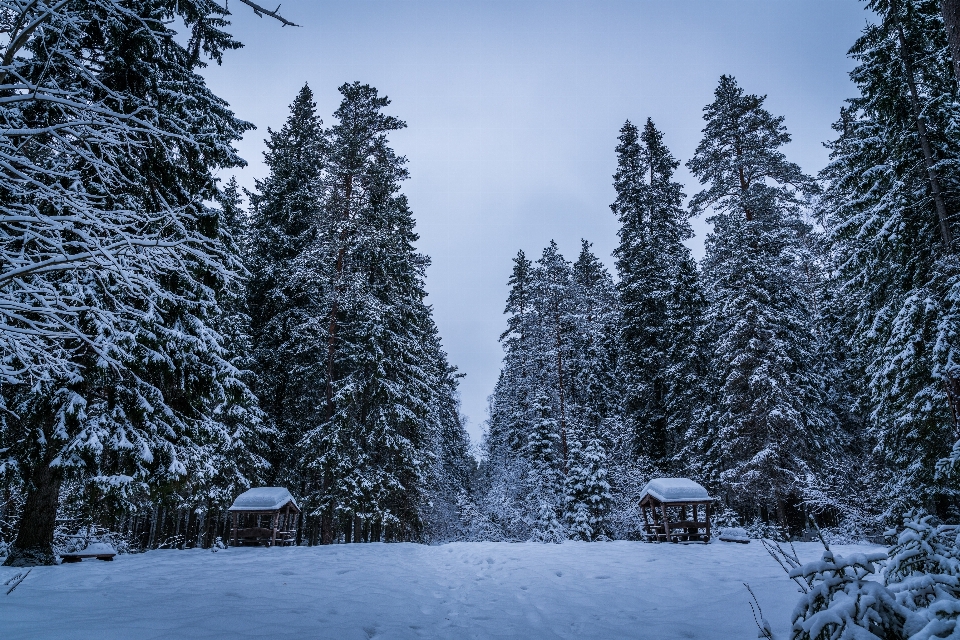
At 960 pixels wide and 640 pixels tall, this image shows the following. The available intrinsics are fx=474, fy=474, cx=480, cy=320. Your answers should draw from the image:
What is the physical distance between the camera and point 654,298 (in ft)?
72.5

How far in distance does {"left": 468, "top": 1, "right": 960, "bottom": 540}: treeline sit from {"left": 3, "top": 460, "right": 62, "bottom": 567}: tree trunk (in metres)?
16.2

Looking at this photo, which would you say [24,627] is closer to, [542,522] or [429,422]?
[542,522]

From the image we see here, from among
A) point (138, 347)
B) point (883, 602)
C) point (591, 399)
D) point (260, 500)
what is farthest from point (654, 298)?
point (883, 602)

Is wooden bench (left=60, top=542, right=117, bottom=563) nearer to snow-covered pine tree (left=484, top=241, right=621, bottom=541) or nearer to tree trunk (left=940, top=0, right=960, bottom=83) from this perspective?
snow-covered pine tree (left=484, top=241, right=621, bottom=541)

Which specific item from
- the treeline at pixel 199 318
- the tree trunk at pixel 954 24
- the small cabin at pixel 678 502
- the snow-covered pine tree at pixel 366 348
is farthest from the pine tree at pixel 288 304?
the tree trunk at pixel 954 24

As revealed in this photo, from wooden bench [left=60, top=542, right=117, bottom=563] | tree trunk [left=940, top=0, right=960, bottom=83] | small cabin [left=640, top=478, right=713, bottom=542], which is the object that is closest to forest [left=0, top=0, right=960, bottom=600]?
tree trunk [left=940, top=0, right=960, bottom=83]

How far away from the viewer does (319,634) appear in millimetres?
4711

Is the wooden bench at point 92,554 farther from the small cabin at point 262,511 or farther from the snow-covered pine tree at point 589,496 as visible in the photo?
the snow-covered pine tree at point 589,496

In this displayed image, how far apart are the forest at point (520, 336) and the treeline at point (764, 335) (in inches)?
4.1

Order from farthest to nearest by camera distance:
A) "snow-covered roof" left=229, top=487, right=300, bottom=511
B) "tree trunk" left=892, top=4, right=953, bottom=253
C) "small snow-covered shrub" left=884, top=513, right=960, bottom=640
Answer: "snow-covered roof" left=229, top=487, right=300, bottom=511 < "tree trunk" left=892, top=4, right=953, bottom=253 < "small snow-covered shrub" left=884, top=513, right=960, bottom=640

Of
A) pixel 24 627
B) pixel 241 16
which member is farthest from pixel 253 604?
pixel 241 16

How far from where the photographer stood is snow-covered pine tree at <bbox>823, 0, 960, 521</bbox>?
10.6 meters

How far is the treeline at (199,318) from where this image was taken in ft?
15.3

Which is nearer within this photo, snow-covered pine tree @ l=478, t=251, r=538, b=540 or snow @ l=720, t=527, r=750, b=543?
snow @ l=720, t=527, r=750, b=543
